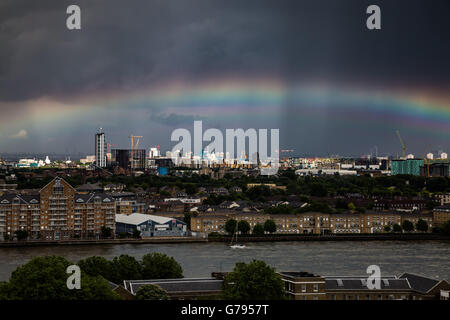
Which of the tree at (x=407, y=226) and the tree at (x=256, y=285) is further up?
the tree at (x=256, y=285)

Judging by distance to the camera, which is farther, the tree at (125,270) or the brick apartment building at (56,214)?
the brick apartment building at (56,214)

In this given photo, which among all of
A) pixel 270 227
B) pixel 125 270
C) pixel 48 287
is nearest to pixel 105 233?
pixel 270 227

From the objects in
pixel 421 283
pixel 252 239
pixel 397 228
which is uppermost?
pixel 421 283

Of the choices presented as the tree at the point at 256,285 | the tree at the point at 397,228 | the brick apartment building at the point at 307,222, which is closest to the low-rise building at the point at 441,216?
the brick apartment building at the point at 307,222

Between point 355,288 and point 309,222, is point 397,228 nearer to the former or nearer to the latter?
point 309,222

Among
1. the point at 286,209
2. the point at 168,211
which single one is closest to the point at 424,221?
the point at 286,209

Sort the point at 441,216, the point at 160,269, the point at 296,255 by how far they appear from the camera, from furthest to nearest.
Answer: the point at 441,216 → the point at 296,255 → the point at 160,269

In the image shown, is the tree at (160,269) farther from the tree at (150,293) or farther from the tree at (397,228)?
the tree at (397,228)

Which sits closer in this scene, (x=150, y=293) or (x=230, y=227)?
(x=150, y=293)
